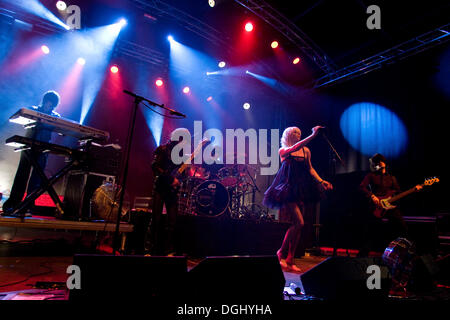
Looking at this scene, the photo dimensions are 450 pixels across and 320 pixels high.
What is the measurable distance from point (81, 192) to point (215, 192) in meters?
3.24

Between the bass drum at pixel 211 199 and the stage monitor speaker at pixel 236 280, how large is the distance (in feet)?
16.0

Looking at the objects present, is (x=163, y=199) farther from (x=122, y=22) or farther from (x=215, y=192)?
(x=122, y=22)

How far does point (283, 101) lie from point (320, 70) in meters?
1.73

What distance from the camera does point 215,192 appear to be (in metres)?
6.84

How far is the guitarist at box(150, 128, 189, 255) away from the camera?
414 centimetres

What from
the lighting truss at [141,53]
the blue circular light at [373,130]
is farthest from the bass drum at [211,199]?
the lighting truss at [141,53]

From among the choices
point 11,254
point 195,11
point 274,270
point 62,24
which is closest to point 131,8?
point 195,11

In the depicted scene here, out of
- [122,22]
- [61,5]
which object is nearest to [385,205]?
[122,22]

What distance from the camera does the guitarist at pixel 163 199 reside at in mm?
4145

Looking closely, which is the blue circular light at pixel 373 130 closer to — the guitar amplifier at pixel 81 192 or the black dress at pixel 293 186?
the black dress at pixel 293 186

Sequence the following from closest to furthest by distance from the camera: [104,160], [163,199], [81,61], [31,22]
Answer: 1. [163,199]
2. [104,160]
3. [31,22]
4. [81,61]

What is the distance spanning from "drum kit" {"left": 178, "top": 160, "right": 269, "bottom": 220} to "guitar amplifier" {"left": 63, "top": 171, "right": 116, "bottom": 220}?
2178 mm

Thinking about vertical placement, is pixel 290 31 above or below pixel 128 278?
above

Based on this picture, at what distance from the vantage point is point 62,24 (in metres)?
8.32
